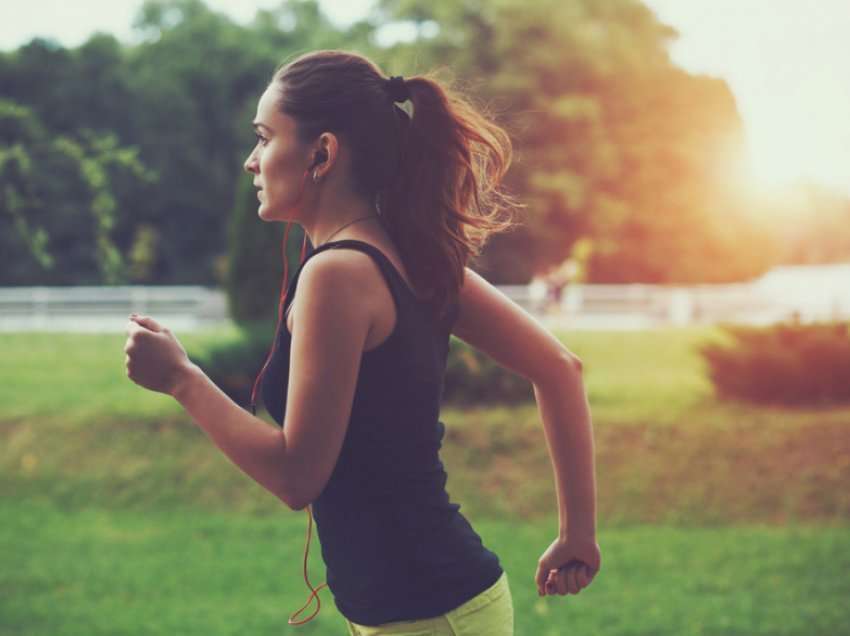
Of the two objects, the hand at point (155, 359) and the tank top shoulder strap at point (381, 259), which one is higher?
the tank top shoulder strap at point (381, 259)

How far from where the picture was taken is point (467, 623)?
1839 mm

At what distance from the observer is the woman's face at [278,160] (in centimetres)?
185

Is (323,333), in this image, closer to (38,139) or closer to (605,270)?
(38,139)

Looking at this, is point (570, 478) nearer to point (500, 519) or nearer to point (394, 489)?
point (394, 489)

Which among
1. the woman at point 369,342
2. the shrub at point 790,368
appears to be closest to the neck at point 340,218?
the woman at point 369,342

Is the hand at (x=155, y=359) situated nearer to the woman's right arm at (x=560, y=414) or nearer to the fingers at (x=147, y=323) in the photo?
the fingers at (x=147, y=323)

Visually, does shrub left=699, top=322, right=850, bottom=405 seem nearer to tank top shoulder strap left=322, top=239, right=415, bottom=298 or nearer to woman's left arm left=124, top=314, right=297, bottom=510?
tank top shoulder strap left=322, top=239, right=415, bottom=298

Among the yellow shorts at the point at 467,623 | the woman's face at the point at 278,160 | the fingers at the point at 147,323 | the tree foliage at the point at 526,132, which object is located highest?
the woman's face at the point at 278,160

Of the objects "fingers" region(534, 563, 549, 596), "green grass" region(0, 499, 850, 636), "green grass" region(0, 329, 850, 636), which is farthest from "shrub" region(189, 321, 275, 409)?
"fingers" region(534, 563, 549, 596)

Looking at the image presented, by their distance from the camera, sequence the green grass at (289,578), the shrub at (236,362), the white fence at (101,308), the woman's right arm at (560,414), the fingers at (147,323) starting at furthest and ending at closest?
the white fence at (101,308)
the shrub at (236,362)
the green grass at (289,578)
the woman's right arm at (560,414)
the fingers at (147,323)

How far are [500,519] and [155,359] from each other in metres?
7.97

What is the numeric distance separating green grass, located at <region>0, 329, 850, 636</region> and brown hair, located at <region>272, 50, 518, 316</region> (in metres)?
5.15

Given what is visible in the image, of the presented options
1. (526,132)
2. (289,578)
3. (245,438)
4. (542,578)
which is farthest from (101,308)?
(245,438)

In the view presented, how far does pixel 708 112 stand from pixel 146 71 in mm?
19274
